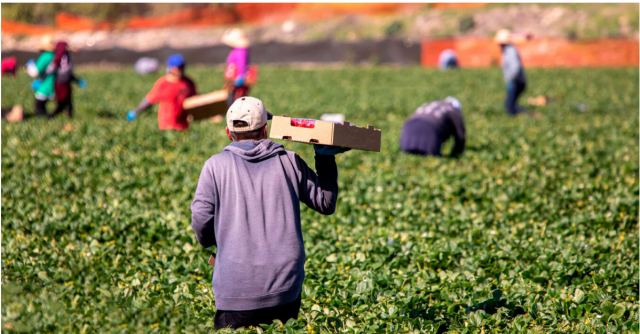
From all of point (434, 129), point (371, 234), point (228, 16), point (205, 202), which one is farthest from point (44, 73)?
point (228, 16)

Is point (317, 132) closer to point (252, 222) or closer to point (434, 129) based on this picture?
point (252, 222)

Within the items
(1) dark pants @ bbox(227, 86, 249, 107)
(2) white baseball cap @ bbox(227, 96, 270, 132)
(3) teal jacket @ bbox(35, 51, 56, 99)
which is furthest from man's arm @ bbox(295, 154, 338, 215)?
(3) teal jacket @ bbox(35, 51, 56, 99)

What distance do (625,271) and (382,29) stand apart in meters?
46.0

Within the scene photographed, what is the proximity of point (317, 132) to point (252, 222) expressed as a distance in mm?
585

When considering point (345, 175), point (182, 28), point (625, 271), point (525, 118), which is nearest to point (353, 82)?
point (525, 118)

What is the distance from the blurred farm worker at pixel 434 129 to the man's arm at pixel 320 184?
7695 mm

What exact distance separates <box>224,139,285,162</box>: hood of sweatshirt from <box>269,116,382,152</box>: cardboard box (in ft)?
0.22

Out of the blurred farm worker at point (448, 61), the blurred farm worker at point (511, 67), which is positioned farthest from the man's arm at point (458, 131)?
the blurred farm worker at point (448, 61)

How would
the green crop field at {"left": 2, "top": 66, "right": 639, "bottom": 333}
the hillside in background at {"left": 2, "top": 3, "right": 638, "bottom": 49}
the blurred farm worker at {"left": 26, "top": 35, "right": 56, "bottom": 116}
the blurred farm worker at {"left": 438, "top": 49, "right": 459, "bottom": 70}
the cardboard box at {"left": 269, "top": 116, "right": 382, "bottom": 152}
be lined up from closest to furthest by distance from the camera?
1. the cardboard box at {"left": 269, "top": 116, "right": 382, "bottom": 152}
2. the green crop field at {"left": 2, "top": 66, "right": 639, "bottom": 333}
3. the blurred farm worker at {"left": 26, "top": 35, "right": 56, "bottom": 116}
4. the blurred farm worker at {"left": 438, "top": 49, "right": 459, "bottom": 70}
5. the hillside in background at {"left": 2, "top": 3, "right": 638, "bottom": 49}

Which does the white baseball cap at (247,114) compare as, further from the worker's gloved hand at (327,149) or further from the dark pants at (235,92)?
the dark pants at (235,92)

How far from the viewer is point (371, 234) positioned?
8.02 m

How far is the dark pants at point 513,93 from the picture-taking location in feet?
56.0

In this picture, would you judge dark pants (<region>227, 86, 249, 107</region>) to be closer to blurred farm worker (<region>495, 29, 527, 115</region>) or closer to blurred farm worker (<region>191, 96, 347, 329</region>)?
blurred farm worker (<region>495, 29, 527, 115</region>)

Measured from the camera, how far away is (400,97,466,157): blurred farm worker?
39.9 feet
